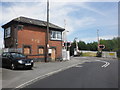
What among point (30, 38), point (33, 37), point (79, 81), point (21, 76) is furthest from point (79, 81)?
point (33, 37)


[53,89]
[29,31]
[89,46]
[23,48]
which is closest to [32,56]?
[23,48]

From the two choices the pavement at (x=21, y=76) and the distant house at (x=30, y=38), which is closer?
the pavement at (x=21, y=76)

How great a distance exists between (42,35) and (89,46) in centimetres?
6888

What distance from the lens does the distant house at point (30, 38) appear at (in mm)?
22516

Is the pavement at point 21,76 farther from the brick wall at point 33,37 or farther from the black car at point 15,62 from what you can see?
the brick wall at point 33,37

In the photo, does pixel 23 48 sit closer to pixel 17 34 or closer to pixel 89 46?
pixel 17 34

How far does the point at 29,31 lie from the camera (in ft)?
77.9

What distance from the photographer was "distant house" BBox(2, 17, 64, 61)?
73.9ft

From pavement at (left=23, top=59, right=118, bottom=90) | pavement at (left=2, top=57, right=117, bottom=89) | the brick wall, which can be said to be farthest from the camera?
the brick wall

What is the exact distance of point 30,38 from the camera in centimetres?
2378

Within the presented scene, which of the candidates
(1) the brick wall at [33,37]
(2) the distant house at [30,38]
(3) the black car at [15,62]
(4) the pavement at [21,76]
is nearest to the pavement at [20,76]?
(4) the pavement at [21,76]

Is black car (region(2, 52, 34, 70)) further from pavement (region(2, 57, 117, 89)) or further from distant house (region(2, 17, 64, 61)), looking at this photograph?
distant house (region(2, 17, 64, 61))

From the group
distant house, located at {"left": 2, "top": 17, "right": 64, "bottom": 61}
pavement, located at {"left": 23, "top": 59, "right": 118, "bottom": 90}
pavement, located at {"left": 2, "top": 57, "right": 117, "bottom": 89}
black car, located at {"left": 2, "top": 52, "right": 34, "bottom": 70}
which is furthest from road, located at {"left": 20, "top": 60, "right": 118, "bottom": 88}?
distant house, located at {"left": 2, "top": 17, "right": 64, "bottom": 61}

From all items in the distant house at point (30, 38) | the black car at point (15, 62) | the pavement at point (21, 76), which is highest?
the distant house at point (30, 38)
